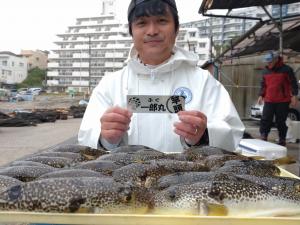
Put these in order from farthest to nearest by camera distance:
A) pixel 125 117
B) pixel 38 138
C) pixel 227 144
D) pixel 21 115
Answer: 1. pixel 21 115
2. pixel 38 138
3. pixel 227 144
4. pixel 125 117

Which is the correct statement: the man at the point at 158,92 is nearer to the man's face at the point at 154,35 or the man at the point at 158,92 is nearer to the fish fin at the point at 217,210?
the man's face at the point at 154,35

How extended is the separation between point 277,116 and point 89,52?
103 metres

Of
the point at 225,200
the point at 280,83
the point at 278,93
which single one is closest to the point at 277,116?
the point at 278,93

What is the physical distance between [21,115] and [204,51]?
2802 inches

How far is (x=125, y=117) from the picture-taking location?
2420mm

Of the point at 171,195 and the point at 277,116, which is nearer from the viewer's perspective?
the point at 171,195

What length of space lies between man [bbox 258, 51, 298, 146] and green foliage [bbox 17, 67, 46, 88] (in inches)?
4077

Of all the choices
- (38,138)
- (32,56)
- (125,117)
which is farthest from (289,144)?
(32,56)

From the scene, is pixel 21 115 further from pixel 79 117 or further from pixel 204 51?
pixel 204 51

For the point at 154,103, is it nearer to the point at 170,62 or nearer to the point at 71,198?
the point at 170,62

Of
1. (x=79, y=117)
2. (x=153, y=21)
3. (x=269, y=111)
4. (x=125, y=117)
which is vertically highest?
(x=153, y=21)

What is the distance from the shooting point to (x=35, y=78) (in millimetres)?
113625

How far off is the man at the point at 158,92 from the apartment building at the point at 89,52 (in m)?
96.7

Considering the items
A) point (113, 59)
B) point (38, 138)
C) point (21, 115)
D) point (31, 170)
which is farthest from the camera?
point (113, 59)
